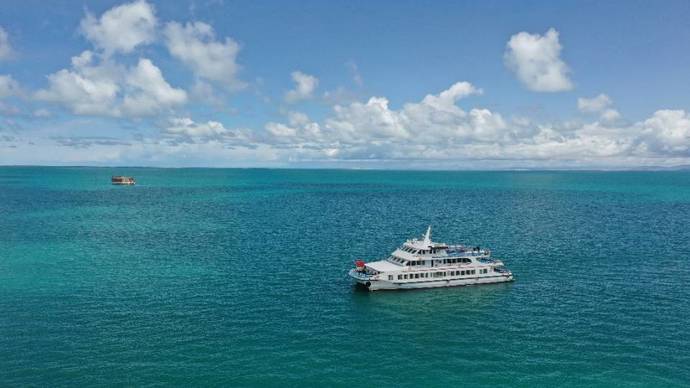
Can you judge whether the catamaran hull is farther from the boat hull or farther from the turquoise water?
the turquoise water

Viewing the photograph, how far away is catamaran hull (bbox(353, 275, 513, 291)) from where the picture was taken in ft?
291

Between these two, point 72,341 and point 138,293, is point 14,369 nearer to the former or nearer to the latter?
point 72,341

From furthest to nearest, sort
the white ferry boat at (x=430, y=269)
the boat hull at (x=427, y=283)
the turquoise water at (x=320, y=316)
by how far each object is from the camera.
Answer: the white ferry boat at (x=430, y=269) → the boat hull at (x=427, y=283) → the turquoise water at (x=320, y=316)

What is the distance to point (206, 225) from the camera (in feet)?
526

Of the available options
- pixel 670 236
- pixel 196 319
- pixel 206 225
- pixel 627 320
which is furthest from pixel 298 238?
pixel 670 236

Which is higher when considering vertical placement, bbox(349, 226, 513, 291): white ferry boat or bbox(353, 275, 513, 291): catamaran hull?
bbox(349, 226, 513, 291): white ferry boat

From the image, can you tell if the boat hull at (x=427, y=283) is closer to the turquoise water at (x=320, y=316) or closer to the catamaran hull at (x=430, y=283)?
the catamaran hull at (x=430, y=283)

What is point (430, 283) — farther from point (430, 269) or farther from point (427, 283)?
point (430, 269)

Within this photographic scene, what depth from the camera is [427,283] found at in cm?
9200

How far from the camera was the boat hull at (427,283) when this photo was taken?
88.7 meters

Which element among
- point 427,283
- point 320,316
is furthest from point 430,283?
point 320,316

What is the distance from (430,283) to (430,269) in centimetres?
255

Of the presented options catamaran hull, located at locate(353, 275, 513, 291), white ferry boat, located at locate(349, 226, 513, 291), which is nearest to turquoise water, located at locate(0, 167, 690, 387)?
catamaran hull, located at locate(353, 275, 513, 291)

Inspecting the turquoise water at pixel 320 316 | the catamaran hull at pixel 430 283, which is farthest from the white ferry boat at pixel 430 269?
the turquoise water at pixel 320 316
